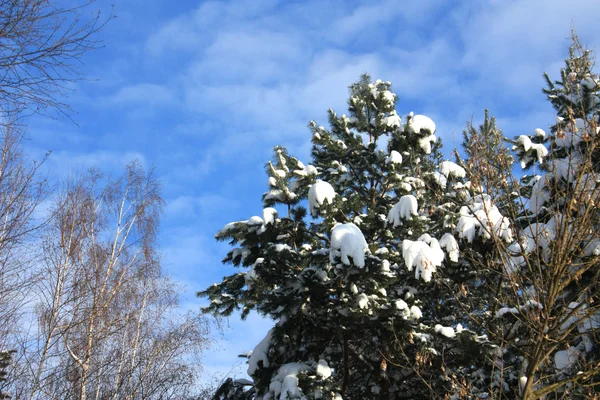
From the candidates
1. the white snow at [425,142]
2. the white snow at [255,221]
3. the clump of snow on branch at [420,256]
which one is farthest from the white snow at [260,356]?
the white snow at [425,142]

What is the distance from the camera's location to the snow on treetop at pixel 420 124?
9.62 metres

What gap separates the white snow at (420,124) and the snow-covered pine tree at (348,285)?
0.11ft

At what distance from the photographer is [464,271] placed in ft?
29.9

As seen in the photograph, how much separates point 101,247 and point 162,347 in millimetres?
2968

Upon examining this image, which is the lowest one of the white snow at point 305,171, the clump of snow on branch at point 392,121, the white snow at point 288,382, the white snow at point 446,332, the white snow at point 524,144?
the white snow at point 288,382

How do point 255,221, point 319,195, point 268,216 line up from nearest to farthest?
point 319,195, point 268,216, point 255,221

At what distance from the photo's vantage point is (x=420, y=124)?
9672 millimetres

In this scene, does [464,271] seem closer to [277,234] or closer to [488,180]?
[277,234]

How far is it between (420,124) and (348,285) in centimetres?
352

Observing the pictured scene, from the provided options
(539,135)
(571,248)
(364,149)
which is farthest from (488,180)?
(539,135)

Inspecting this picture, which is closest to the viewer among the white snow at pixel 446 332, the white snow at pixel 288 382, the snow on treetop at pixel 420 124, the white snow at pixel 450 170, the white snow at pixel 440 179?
the white snow at pixel 288 382

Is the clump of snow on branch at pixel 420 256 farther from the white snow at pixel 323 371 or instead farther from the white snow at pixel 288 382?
Answer: the white snow at pixel 288 382

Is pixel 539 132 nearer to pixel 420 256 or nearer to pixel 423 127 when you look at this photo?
pixel 423 127

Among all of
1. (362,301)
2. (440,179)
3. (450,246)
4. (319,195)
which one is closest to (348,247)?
(319,195)
